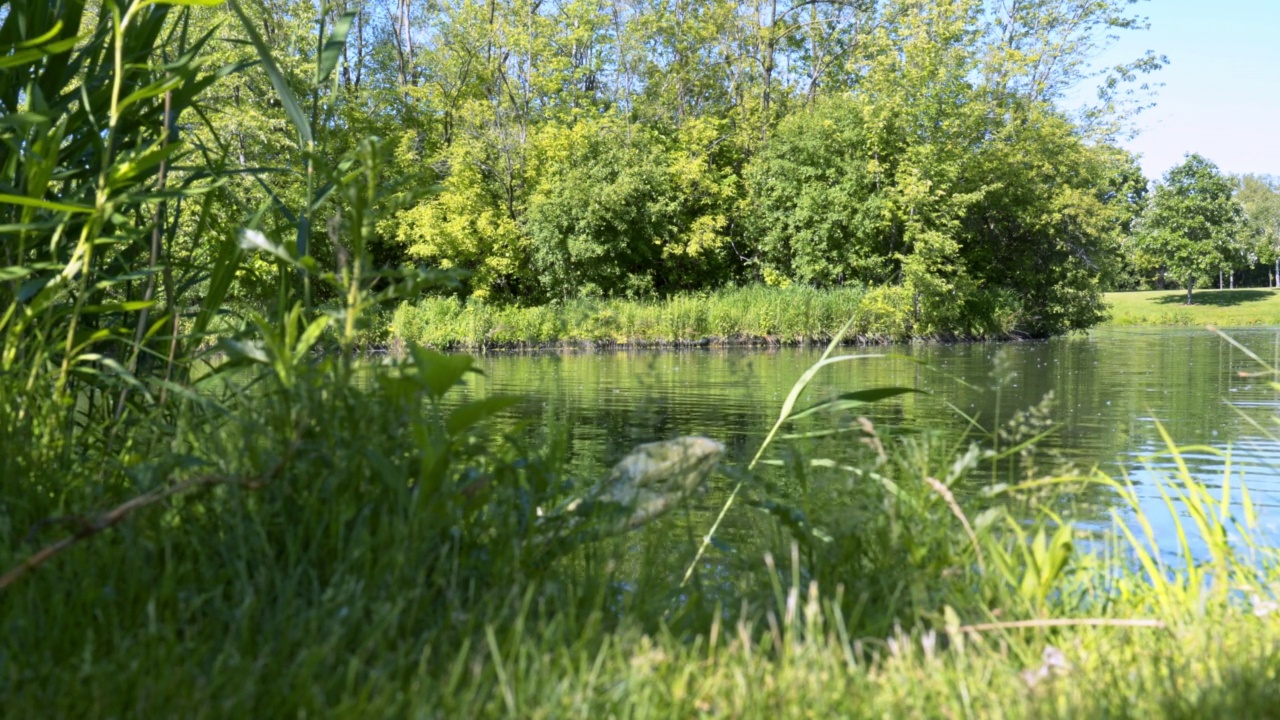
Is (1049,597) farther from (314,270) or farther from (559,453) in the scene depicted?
(314,270)

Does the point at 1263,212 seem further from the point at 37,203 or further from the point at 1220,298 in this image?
the point at 37,203

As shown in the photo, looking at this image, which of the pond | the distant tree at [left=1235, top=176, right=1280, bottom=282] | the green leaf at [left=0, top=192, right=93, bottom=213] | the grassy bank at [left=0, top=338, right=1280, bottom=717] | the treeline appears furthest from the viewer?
the distant tree at [left=1235, top=176, right=1280, bottom=282]

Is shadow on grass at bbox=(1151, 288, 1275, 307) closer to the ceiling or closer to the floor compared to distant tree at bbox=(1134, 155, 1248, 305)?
closer to the floor

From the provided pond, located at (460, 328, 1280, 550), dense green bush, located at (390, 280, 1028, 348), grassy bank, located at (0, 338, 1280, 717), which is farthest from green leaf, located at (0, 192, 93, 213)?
dense green bush, located at (390, 280, 1028, 348)

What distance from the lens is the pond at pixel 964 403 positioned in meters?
5.68

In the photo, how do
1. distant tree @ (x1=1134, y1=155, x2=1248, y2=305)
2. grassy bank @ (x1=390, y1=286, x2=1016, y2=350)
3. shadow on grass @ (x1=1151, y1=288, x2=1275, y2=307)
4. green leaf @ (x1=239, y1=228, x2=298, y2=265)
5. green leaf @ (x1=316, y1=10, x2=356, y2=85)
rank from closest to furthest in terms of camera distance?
green leaf @ (x1=239, y1=228, x2=298, y2=265)
green leaf @ (x1=316, y1=10, x2=356, y2=85)
grassy bank @ (x1=390, y1=286, x2=1016, y2=350)
shadow on grass @ (x1=1151, y1=288, x2=1275, y2=307)
distant tree @ (x1=1134, y1=155, x2=1248, y2=305)

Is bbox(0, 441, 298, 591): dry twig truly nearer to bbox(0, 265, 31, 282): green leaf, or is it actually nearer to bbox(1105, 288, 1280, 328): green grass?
bbox(0, 265, 31, 282): green leaf

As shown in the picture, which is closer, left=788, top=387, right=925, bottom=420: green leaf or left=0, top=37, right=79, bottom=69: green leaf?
left=0, top=37, right=79, bottom=69: green leaf

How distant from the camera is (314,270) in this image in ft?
7.14

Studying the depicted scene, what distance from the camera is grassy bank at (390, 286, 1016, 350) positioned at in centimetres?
2462

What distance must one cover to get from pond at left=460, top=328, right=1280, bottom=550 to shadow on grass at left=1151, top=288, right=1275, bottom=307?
42.2 m

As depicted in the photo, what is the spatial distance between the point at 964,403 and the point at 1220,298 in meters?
55.6

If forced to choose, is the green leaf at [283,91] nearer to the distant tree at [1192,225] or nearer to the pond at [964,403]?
the pond at [964,403]

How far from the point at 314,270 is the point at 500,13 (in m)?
30.8
